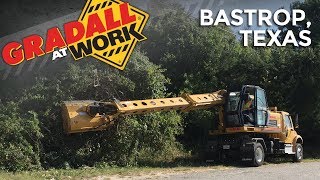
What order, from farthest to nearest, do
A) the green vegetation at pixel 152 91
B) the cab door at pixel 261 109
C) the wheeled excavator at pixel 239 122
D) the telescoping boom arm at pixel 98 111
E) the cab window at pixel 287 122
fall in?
the cab window at pixel 287 122 → the cab door at pixel 261 109 → the wheeled excavator at pixel 239 122 → the green vegetation at pixel 152 91 → the telescoping boom arm at pixel 98 111

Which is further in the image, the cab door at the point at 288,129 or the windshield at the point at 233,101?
the cab door at the point at 288,129

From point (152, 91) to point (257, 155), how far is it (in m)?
5.00

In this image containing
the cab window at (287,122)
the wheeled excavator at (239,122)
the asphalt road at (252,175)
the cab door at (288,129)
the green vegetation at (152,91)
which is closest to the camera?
the asphalt road at (252,175)

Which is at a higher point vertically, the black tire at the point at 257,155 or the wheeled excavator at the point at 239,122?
the wheeled excavator at the point at 239,122

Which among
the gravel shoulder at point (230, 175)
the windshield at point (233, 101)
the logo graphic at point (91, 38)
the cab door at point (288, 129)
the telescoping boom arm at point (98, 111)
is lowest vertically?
the gravel shoulder at point (230, 175)

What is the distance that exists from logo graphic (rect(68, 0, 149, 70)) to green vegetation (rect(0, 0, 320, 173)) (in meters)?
0.48

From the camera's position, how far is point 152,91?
60.0ft

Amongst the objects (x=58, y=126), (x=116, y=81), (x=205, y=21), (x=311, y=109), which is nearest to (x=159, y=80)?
(x=116, y=81)

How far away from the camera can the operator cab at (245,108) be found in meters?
16.8

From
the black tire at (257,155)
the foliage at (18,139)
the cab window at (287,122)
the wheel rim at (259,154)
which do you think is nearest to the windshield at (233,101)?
the black tire at (257,155)

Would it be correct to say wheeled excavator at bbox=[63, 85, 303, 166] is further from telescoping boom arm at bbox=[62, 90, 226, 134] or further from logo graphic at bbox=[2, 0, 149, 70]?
logo graphic at bbox=[2, 0, 149, 70]

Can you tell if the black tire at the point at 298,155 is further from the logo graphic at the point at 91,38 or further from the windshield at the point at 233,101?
the logo graphic at the point at 91,38

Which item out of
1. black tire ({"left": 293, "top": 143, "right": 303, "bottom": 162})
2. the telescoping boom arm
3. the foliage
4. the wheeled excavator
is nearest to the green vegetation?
the foliage

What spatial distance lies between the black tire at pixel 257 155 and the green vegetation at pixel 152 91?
98.9 inches
